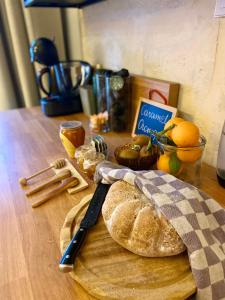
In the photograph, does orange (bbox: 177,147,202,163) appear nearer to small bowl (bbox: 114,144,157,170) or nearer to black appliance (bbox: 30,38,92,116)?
small bowl (bbox: 114,144,157,170)

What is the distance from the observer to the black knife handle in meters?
0.38

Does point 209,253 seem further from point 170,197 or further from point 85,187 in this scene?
point 85,187

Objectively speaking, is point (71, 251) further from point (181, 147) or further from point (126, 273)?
point (181, 147)

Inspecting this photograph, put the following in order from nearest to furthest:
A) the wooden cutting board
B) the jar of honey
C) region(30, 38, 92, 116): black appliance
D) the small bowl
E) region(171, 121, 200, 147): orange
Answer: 1. the wooden cutting board
2. region(171, 121, 200, 147): orange
3. the small bowl
4. the jar of honey
5. region(30, 38, 92, 116): black appliance

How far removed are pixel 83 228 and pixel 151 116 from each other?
51cm

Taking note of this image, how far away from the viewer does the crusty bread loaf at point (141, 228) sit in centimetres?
39

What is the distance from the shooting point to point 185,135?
0.53 m

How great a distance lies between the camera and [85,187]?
24.9 inches

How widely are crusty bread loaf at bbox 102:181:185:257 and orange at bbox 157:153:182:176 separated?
0.51 feet

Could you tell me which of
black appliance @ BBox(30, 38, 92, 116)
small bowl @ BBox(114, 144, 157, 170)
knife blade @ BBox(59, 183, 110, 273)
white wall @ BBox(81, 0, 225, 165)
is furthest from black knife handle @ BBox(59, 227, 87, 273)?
black appliance @ BBox(30, 38, 92, 116)

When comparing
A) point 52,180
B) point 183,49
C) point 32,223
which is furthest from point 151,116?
point 32,223

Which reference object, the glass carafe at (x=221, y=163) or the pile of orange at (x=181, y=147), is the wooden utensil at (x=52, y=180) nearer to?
the pile of orange at (x=181, y=147)

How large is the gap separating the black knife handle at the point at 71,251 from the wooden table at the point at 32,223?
0.04 m

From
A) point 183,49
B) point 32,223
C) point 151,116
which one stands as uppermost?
point 183,49
